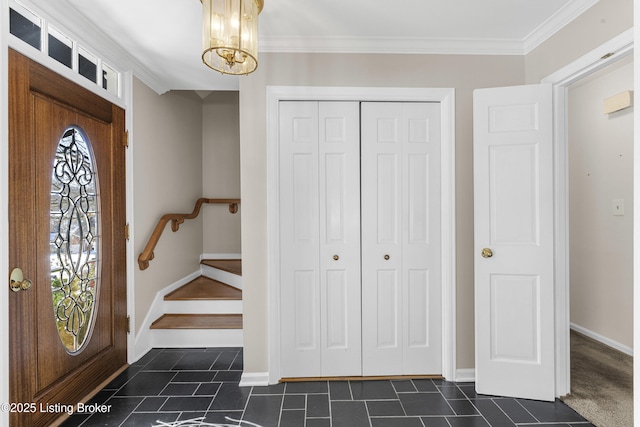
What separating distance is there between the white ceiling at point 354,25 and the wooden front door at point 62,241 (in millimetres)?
550

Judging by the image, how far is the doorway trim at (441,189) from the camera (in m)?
2.60

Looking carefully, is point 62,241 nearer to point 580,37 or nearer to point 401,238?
point 401,238

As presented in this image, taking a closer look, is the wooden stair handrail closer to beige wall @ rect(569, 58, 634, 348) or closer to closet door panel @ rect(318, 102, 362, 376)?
closet door panel @ rect(318, 102, 362, 376)

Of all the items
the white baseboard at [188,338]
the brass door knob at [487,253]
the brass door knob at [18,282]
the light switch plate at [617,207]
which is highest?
the light switch plate at [617,207]

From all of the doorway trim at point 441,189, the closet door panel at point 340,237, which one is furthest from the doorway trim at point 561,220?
the closet door panel at point 340,237

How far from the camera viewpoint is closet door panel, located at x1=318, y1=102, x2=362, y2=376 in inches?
105

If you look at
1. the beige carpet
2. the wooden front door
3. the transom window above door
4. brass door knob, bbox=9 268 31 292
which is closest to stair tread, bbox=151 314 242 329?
the wooden front door

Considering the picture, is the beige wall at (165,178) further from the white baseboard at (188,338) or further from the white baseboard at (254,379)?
the white baseboard at (254,379)

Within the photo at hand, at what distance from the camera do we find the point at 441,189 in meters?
2.68

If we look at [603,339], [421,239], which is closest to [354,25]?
[421,239]

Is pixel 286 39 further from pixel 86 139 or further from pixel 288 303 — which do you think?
pixel 288 303

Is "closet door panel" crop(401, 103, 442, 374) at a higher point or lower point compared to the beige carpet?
higher

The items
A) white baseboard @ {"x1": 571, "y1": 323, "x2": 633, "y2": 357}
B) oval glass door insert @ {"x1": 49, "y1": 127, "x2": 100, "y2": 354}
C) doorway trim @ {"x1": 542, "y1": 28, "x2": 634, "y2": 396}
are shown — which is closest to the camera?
oval glass door insert @ {"x1": 49, "y1": 127, "x2": 100, "y2": 354}

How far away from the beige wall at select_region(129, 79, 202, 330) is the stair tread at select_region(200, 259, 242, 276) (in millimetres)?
175
